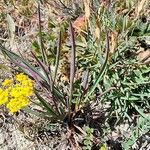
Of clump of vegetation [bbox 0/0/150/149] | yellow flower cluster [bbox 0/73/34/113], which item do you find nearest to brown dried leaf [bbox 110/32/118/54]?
clump of vegetation [bbox 0/0/150/149]

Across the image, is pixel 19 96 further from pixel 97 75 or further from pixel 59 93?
pixel 97 75

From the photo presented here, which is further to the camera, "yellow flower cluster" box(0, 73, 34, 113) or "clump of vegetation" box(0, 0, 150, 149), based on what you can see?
"clump of vegetation" box(0, 0, 150, 149)

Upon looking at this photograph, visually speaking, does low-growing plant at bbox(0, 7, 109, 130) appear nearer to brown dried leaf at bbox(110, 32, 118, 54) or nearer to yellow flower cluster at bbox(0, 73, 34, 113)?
brown dried leaf at bbox(110, 32, 118, 54)

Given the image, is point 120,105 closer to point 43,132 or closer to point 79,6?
point 43,132

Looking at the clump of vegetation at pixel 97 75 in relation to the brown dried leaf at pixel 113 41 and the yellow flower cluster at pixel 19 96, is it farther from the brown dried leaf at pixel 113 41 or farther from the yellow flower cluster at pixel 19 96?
the yellow flower cluster at pixel 19 96

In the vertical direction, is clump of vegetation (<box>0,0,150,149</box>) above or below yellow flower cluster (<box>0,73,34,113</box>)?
below

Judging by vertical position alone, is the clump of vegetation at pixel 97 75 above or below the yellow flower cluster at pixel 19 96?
below

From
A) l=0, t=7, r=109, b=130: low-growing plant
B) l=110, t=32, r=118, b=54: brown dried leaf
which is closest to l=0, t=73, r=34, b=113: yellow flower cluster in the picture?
l=0, t=7, r=109, b=130: low-growing plant

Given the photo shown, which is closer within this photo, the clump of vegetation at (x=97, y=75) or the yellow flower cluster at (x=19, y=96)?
the yellow flower cluster at (x=19, y=96)

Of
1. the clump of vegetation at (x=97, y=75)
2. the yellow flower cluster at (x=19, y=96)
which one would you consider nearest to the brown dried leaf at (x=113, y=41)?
the clump of vegetation at (x=97, y=75)

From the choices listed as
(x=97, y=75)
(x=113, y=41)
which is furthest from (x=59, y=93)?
(x=113, y=41)

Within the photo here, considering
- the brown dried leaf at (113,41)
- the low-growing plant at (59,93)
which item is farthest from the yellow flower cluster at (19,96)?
the brown dried leaf at (113,41)
